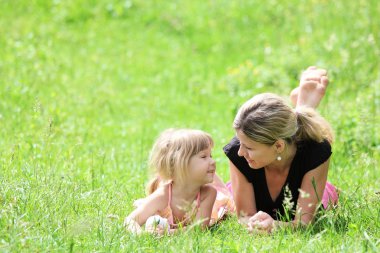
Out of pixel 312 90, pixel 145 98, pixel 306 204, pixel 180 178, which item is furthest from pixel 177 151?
pixel 145 98

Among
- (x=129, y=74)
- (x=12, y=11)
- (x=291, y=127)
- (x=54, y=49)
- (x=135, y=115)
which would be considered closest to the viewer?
(x=291, y=127)

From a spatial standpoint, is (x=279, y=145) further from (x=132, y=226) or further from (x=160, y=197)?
(x=132, y=226)

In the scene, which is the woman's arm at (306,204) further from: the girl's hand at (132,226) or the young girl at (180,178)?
the girl's hand at (132,226)

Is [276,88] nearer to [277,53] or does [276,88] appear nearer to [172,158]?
[277,53]

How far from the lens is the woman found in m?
4.64

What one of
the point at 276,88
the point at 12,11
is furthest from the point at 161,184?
the point at 12,11

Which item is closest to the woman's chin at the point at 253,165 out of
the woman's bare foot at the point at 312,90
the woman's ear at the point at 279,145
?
the woman's ear at the point at 279,145

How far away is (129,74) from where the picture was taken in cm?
1078

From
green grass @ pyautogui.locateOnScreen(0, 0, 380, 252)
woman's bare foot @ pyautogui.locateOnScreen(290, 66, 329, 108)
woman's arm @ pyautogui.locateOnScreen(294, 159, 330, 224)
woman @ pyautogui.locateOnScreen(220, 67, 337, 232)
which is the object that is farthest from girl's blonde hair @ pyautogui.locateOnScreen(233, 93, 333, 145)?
woman's bare foot @ pyautogui.locateOnScreen(290, 66, 329, 108)

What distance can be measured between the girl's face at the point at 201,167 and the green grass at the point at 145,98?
34 cm

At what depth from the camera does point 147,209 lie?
4812mm

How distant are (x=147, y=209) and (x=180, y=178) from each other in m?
0.30

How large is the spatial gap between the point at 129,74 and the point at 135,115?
196 cm

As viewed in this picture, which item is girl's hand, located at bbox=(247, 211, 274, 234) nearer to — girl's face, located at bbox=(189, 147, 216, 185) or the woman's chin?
the woman's chin
